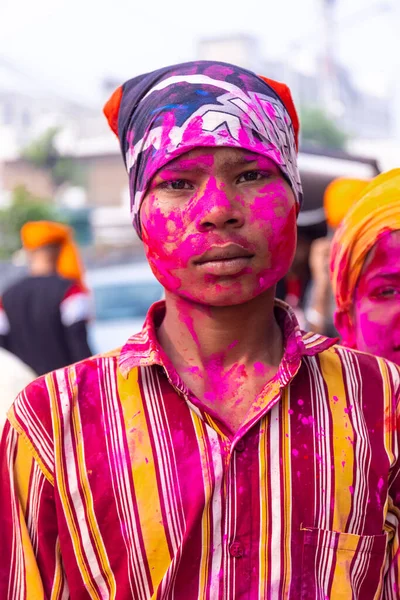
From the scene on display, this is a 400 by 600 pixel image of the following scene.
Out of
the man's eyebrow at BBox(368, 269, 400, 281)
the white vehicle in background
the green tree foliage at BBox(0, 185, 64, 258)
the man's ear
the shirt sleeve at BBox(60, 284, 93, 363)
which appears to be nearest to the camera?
the man's eyebrow at BBox(368, 269, 400, 281)

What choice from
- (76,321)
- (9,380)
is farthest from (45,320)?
(9,380)

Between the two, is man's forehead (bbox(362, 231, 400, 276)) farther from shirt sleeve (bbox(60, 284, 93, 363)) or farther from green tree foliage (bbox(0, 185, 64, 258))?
green tree foliage (bbox(0, 185, 64, 258))

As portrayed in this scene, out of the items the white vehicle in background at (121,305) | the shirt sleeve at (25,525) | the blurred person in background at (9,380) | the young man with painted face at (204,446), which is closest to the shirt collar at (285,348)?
the young man with painted face at (204,446)

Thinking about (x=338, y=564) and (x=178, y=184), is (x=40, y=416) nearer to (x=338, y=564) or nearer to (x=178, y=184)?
(x=178, y=184)

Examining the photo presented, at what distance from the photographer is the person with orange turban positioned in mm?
1842

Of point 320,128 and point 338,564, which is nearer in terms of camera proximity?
point 338,564

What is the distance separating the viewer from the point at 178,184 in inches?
55.4

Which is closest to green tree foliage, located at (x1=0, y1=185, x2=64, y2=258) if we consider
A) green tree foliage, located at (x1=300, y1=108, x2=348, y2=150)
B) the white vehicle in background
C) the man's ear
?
the white vehicle in background

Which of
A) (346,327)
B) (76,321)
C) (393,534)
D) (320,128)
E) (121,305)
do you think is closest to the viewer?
(393,534)

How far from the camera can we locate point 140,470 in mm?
1383

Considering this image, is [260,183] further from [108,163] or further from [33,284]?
[108,163]

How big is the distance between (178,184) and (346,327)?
769 millimetres

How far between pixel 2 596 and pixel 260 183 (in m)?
0.85

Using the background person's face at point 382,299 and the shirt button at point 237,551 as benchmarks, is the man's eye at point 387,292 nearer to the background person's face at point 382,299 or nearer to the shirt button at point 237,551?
the background person's face at point 382,299
